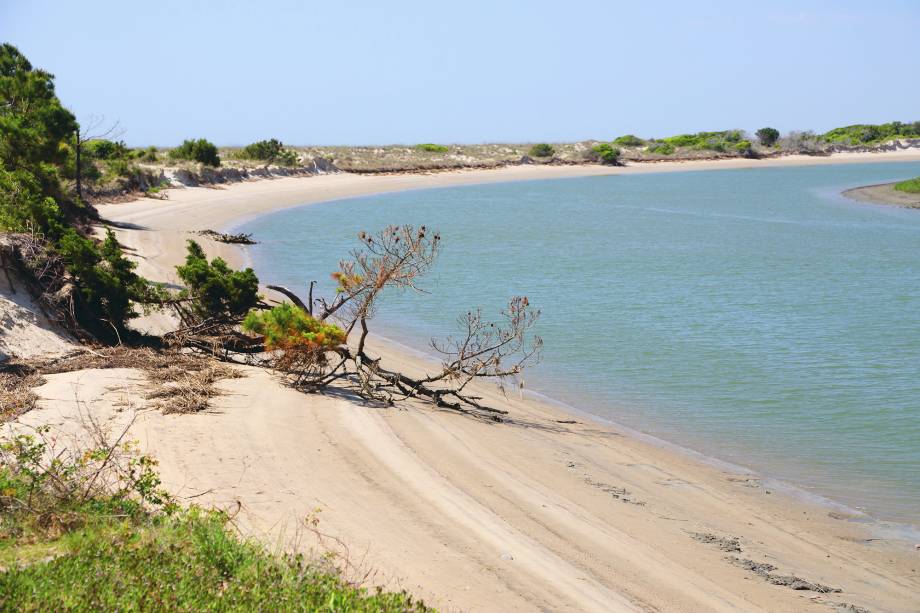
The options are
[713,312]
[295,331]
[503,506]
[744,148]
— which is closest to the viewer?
[503,506]

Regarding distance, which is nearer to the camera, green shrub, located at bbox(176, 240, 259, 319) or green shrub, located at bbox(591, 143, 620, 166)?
green shrub, located at bbox(176, 240, 259, 319)

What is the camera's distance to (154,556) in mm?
5902

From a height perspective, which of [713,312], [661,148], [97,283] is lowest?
[713,312]

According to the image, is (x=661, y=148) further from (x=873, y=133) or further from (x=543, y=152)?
(x=873, y=133)

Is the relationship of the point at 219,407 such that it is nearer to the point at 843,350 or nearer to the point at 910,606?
the point at 910,606

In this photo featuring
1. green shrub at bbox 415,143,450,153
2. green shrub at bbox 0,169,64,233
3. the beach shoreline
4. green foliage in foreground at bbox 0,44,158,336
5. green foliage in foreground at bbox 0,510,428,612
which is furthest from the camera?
green shrub at bbox 415,143,450,153

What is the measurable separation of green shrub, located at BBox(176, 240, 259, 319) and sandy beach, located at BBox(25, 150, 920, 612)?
148 centimetres

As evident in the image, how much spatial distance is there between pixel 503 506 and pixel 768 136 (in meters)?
120

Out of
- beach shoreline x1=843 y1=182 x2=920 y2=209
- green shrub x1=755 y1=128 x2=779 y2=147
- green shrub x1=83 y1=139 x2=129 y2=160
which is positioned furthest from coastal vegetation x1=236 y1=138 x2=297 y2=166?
green shrub x1=755 y1=128 x2=779 y2=147

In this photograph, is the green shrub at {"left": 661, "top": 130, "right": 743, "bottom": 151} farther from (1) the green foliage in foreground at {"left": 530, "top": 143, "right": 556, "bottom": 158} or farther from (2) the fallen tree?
(2) the fallen tree

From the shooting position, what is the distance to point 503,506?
8.80 m

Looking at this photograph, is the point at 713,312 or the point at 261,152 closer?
the point at 713,312

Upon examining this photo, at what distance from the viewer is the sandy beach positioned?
7207mm

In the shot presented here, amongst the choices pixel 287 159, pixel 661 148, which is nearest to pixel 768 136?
pixel 661 148
